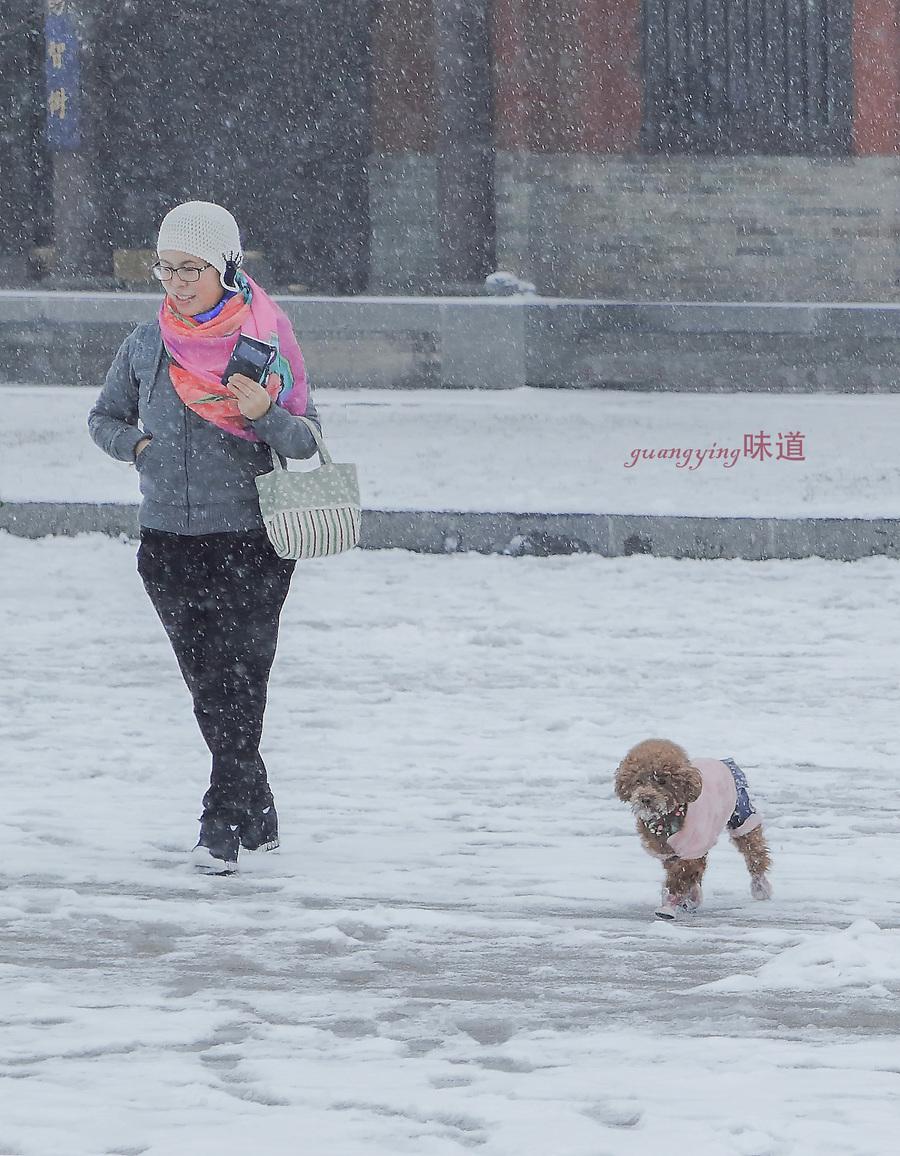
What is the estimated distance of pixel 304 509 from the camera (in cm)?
503

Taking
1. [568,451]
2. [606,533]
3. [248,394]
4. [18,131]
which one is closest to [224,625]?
[248,394]

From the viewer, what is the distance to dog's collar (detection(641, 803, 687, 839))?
4686 millimetres

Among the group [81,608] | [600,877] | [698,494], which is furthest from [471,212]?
[600,877]

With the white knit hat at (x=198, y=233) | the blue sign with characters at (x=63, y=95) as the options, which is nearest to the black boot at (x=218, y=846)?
the white knit hat at (x=198, y=233)

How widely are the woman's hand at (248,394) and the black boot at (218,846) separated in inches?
46.3

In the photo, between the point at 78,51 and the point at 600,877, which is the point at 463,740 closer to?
the point at 600,877

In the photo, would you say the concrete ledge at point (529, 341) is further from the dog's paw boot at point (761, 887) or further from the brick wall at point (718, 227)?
the dog's paw boot at point (761, 887)

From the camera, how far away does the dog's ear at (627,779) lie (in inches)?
184

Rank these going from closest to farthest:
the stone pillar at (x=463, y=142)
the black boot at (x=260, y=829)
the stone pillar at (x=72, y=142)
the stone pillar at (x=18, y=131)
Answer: the black boot at (x=260, y=829)
the stone pillar at (x=463, y=142)
the stone pillar at (x=72, y=142)
the stone pillar at (x=18, y=131)

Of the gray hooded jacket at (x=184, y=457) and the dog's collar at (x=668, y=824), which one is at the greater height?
the gray hooded jacket at (x=184, y=457)

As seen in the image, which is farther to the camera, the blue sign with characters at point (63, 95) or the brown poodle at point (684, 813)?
the blue sign with characters at point (63, 95)

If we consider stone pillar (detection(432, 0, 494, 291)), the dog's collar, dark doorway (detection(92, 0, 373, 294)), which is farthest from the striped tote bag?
dark doorway (detection(92, 0, 373, 294))

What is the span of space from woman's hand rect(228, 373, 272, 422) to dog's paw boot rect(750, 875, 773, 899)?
1812 mm

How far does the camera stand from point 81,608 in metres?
8.96
